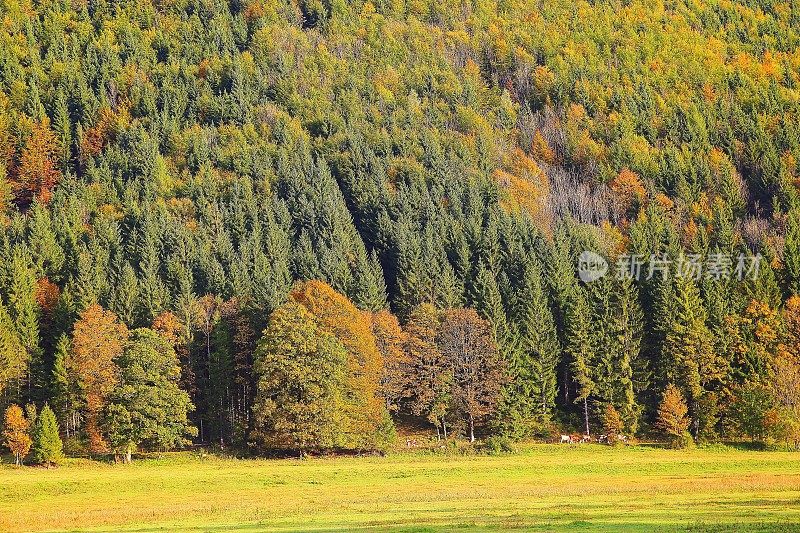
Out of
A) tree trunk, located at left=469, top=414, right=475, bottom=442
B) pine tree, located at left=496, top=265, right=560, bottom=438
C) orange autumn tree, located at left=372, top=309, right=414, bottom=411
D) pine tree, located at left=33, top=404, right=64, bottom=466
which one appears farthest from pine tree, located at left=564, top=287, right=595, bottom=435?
pine tree, located at left=33, top=404, right=64, bottom=466

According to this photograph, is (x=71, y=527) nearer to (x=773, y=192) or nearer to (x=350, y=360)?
(x=350, y=360)

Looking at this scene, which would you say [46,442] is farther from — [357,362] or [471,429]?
[471,429]

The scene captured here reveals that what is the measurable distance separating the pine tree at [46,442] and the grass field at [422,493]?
1.65 m

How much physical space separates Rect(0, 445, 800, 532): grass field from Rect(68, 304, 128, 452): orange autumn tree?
698 centimetres

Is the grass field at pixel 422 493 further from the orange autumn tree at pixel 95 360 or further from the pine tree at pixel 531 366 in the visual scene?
the orange autumn tree at pixel 95 360

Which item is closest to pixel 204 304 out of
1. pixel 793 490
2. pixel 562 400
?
pixel 562 400

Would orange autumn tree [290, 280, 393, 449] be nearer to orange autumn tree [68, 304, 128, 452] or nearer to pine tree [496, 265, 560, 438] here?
pine tree [496, 265, 560, 438]

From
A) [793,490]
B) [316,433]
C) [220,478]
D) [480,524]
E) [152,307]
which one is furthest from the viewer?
[152,307]

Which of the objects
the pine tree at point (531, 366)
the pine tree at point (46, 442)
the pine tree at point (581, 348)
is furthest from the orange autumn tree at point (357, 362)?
the pine tree at point (46, 442)

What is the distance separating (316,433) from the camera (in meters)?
108

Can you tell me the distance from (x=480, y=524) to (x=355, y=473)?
116 ft

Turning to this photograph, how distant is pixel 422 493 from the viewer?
245ft

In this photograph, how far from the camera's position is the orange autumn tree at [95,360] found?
364ft

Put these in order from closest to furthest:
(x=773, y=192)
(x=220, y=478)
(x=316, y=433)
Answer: (x=220, y=478)
(x=316, y=433)
(x=773, y=192)
